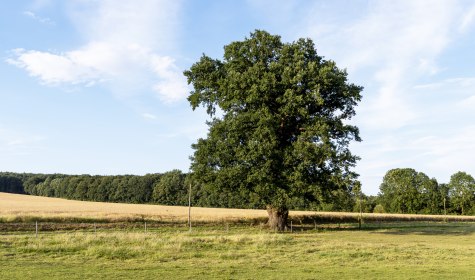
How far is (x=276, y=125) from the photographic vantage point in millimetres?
41844

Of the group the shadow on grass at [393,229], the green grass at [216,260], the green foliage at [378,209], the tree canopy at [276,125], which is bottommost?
the green foliage at [378,209]

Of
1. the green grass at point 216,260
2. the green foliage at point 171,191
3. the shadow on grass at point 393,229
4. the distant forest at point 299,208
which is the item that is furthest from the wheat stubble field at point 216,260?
the green foliage at point 171,191

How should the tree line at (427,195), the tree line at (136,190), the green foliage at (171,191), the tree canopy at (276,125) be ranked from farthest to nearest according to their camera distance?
the green foliage at (171,191) → the tree line at (136,190) → the tree line at (427,195) → the tree canopy at (276,125)

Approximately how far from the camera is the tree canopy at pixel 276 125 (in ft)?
134

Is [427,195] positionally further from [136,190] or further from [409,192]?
[136,190]

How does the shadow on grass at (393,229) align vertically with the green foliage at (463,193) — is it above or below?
below

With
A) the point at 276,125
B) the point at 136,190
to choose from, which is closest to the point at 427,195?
the point at 136,190

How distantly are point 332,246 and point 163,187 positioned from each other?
4032 inches

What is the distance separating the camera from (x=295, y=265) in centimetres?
1998

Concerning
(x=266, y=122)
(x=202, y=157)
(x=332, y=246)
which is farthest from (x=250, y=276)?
(x=202, y=157)

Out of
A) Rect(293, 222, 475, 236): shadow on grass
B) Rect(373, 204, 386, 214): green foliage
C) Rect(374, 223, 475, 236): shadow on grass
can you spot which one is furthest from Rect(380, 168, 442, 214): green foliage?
Rect(374, 223, 475, 236): shadow on grass

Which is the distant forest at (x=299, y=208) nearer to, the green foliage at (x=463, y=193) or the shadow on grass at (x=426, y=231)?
the green foliage at (x=463, y=193)

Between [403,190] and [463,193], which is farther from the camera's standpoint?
[403,190]

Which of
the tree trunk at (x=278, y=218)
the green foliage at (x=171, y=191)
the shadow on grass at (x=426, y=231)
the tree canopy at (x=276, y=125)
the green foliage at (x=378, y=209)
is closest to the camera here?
the tree canopy at (x=276, y=125)
